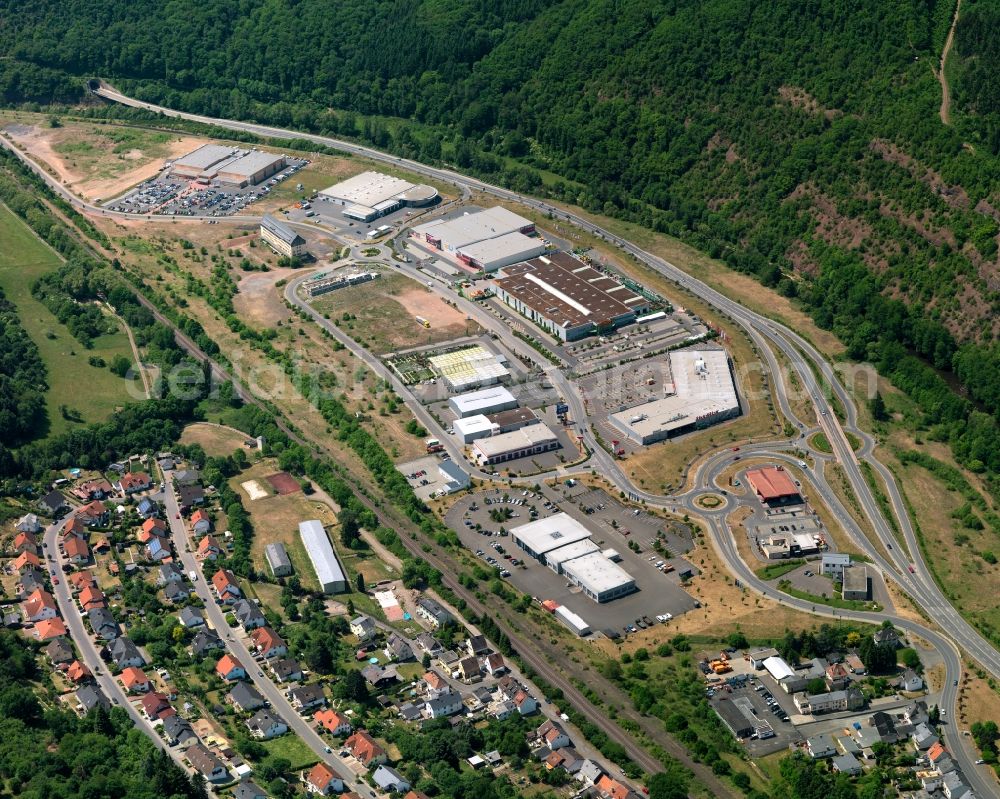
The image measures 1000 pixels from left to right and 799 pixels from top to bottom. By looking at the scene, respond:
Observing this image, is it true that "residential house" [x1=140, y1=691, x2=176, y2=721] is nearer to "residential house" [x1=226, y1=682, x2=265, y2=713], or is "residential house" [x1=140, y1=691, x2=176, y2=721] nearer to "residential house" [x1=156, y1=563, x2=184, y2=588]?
"residential house" [x1=226, y1=682, x2=265, y2=713]

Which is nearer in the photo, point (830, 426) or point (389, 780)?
point (389, 780)

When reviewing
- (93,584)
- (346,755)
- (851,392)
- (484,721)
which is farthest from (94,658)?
(851,392)

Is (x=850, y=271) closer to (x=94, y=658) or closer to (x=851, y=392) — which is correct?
(x=851, y=392)

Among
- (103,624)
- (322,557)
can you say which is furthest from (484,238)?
(103,624)

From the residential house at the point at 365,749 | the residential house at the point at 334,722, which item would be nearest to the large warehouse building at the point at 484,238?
the residential house at the point at 334,722

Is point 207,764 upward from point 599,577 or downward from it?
downward

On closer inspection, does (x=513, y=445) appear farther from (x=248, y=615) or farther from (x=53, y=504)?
(x=53, y=504)

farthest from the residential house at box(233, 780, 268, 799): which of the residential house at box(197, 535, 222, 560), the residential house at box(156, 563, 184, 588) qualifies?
the residential house at box(197, 535, 222, 560)
